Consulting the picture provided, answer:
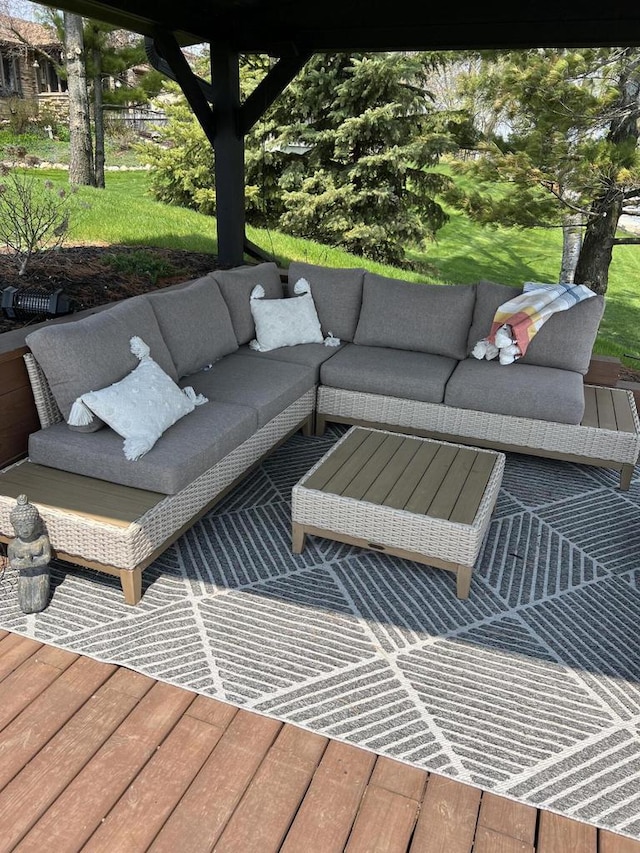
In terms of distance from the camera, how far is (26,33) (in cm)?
904

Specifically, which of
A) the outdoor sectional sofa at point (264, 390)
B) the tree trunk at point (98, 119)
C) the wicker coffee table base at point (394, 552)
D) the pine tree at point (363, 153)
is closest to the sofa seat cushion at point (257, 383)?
the outdoor sectional sofa at point (264, 390)

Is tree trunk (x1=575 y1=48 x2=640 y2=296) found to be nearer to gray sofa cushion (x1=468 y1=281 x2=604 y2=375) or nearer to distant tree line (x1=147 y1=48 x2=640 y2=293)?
distant tree line (x1=147 y1=48 x2=640 y2=293)

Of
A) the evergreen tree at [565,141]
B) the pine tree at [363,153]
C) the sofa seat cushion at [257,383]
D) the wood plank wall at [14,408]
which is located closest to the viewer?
the wood plank wall at [14,408]

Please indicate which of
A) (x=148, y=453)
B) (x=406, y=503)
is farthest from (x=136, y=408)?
(x=406, y=503)

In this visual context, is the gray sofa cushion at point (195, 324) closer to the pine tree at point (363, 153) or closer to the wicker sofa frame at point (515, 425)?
the wicker sofa frame at point (515, 425)

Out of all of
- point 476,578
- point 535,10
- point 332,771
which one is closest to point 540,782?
point 332,771

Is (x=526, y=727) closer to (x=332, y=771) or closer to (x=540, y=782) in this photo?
(x=540, y=782)

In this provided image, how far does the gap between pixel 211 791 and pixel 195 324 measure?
2467 mm

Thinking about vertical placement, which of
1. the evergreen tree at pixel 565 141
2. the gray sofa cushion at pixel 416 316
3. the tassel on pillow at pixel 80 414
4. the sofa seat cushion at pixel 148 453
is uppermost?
the evergreen tree at pixel 565 141

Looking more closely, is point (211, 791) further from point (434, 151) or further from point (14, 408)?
point (434, 151)

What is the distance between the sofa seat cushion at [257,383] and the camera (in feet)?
10.9

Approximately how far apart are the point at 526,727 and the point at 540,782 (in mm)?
199

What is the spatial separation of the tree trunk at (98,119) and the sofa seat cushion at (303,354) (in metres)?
5.16

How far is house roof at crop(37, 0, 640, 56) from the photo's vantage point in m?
3.77
